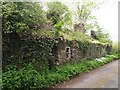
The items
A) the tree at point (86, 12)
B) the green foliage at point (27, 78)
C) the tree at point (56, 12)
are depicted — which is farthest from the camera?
the tree at point (86, 12)

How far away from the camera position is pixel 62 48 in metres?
13.7

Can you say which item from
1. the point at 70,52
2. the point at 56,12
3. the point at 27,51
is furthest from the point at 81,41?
the point at 27,51

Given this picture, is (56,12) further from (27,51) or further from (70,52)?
(27,51)

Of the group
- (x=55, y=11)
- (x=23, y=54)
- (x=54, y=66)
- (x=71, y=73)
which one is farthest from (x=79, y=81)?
(x=55, y=11)

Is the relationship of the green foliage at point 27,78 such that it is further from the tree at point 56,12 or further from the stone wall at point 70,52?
the tree at point 56,12

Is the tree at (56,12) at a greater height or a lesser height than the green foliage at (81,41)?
greater

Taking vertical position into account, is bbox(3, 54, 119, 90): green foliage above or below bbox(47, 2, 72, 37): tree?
below

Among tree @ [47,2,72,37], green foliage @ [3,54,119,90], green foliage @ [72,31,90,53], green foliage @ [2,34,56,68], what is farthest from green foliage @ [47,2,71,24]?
green foliage @ [3,54,119,90]

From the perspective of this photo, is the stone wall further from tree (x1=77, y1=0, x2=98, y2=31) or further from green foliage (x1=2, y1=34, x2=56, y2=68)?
tree (x1=77, y1=0, x2=98, y2=31)

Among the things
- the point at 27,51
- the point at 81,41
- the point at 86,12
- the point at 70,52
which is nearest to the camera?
the point at 27,51

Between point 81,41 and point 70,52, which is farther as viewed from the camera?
point 81,41

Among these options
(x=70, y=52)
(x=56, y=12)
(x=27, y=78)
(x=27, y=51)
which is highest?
(x=56, y=12)

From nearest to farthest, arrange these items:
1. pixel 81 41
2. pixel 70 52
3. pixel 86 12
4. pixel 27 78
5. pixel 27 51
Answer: pixel 27 78 < pixel 27 51 < pixel 70 52 < pixel 81 41 < pixel 86 12

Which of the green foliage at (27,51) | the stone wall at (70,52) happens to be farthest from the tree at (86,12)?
the green foliage at (27,51)
